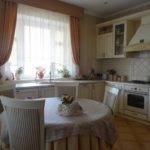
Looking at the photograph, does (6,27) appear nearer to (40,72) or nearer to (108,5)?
(40,72)

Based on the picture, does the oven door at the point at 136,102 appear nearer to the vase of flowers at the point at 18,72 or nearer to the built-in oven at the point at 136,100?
the built-in oven at the point at 136,100

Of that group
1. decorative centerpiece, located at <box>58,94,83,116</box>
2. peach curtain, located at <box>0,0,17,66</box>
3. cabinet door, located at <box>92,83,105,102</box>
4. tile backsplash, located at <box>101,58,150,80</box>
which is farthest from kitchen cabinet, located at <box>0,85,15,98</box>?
tile backsplash, located at <box>101,58,150,80</box>

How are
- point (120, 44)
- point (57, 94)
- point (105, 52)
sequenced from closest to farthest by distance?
1. point (57, 94)
2. point (120, 44)
3. point (105, 52)

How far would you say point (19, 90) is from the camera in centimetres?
320

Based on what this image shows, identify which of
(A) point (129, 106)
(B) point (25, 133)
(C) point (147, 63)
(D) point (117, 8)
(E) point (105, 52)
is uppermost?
(D) point (117, 8)

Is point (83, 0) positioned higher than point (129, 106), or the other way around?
point (83, 0)

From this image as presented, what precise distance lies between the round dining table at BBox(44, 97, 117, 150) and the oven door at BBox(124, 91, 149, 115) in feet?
6.89

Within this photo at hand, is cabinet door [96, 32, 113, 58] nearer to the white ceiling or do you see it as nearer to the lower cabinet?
the white ceiling

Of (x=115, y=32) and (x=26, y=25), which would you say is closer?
(x=26, y=25)

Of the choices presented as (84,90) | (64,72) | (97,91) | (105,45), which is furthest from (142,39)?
(64,72)

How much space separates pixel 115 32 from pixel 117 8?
2.14 ft

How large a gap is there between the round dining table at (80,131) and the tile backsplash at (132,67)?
2.80 meters

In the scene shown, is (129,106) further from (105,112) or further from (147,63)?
(105,112)

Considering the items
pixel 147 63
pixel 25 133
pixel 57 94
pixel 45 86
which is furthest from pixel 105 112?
pixel 147 63
